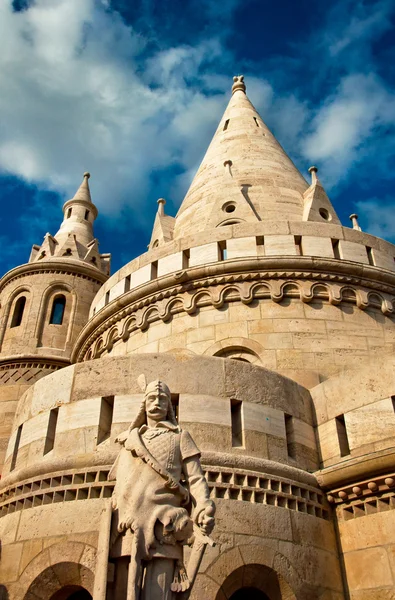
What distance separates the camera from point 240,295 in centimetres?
1167

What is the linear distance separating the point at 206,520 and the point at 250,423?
3.61m

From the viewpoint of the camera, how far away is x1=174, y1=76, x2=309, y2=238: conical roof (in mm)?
14844

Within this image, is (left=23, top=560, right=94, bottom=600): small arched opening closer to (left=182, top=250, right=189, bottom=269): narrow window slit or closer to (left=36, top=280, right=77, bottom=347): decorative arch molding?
(left=182, top=250, right=189, bottom=269): narrow window slit

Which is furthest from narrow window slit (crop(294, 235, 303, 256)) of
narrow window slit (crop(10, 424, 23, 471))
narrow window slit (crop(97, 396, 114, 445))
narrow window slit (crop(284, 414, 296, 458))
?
narrow window slit (crop(10, 424, 23, 471))

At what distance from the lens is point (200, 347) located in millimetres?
11305

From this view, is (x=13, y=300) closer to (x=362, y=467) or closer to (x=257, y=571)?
(x=362, y=467)

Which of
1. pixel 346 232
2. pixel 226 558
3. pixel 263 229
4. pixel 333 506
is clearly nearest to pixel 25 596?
pixel 226 558

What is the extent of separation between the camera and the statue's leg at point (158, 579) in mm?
4473

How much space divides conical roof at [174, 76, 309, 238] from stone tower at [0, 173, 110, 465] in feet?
15.8

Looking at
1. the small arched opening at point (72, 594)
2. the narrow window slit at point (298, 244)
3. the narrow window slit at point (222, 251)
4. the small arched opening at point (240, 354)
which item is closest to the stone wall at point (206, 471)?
the small arched opening at point (72, 594)

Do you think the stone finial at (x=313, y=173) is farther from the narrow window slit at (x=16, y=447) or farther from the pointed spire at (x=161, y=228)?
the narrow window slit at (x=16, y=447)

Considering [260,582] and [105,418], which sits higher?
[105,418]

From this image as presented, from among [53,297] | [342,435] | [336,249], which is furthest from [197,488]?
[53,297]

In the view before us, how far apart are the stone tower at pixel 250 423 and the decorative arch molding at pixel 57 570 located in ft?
0.05
